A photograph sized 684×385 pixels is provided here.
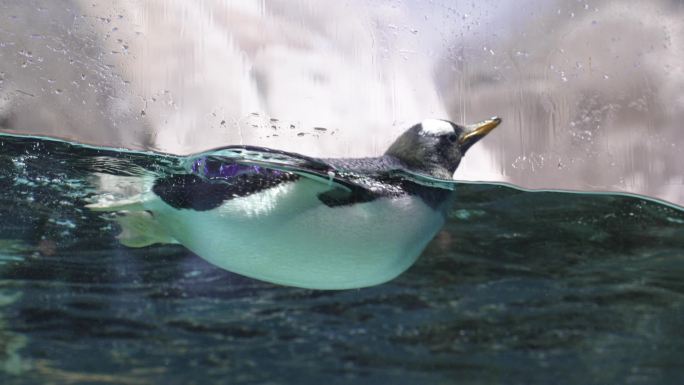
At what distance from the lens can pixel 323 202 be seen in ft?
12.4

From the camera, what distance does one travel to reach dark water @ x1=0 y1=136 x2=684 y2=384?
5.23 m

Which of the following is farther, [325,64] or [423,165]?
[423,165]

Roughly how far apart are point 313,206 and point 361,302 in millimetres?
4470

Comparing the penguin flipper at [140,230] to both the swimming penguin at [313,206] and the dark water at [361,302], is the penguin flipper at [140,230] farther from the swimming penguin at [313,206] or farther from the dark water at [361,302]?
the swimming penguin at [313,206]

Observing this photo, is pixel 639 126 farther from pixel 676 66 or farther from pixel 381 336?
pixel 381 336

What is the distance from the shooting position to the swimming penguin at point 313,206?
3.70m

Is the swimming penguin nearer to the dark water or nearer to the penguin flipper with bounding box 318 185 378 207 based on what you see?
the penguin flipper with bounding box 318 185 378 207

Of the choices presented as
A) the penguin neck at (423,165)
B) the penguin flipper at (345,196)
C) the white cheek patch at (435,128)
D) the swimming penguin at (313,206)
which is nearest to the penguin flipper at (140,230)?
the swimming penguin at (313,206)

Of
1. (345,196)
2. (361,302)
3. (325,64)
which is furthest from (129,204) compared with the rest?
(361,302)

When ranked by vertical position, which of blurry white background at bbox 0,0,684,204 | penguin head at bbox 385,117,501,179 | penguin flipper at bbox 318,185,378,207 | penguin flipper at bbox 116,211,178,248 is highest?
blurry white background at bbox 0,0,684,204

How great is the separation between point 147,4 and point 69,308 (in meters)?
5.80

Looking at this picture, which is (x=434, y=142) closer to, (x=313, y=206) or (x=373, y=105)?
(x=373, y=105)

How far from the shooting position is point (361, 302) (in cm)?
806

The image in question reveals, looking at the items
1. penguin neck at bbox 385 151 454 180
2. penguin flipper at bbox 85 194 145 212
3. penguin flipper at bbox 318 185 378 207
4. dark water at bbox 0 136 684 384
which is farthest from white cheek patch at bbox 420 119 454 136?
penguin flipper at bbox 85 194 145 212
